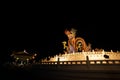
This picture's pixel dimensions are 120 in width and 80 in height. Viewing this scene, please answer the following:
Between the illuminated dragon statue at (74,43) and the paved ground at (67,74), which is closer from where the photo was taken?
the paved ground at (67,74)

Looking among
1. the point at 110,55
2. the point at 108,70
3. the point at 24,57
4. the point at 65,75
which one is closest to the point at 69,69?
the point at 65,75

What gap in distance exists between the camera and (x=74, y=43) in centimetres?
3422

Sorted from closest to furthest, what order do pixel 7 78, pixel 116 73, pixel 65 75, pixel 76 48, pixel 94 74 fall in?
pixel 116 73 < pixel 94 74 < pixel 65 75 < pixel 7 78 < pixel 76 48

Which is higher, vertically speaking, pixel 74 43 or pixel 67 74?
pixel 74 43

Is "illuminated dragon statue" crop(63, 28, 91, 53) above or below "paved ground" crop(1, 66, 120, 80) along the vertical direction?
above

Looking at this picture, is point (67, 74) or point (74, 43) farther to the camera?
point (74, 43)

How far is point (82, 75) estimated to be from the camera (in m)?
18.8

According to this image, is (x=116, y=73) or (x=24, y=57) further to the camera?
(x=24, y=57)

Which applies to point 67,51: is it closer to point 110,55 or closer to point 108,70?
point 110,55

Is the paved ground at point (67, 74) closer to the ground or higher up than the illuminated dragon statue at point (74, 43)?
closer to the ground

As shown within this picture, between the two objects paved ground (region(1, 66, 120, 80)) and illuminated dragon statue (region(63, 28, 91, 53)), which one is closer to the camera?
paved ground (region(1, 66, 120, 80))

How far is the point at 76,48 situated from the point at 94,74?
53.1ft

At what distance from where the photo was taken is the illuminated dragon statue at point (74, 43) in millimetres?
32969

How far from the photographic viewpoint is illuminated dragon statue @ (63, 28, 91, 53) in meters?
33.0
